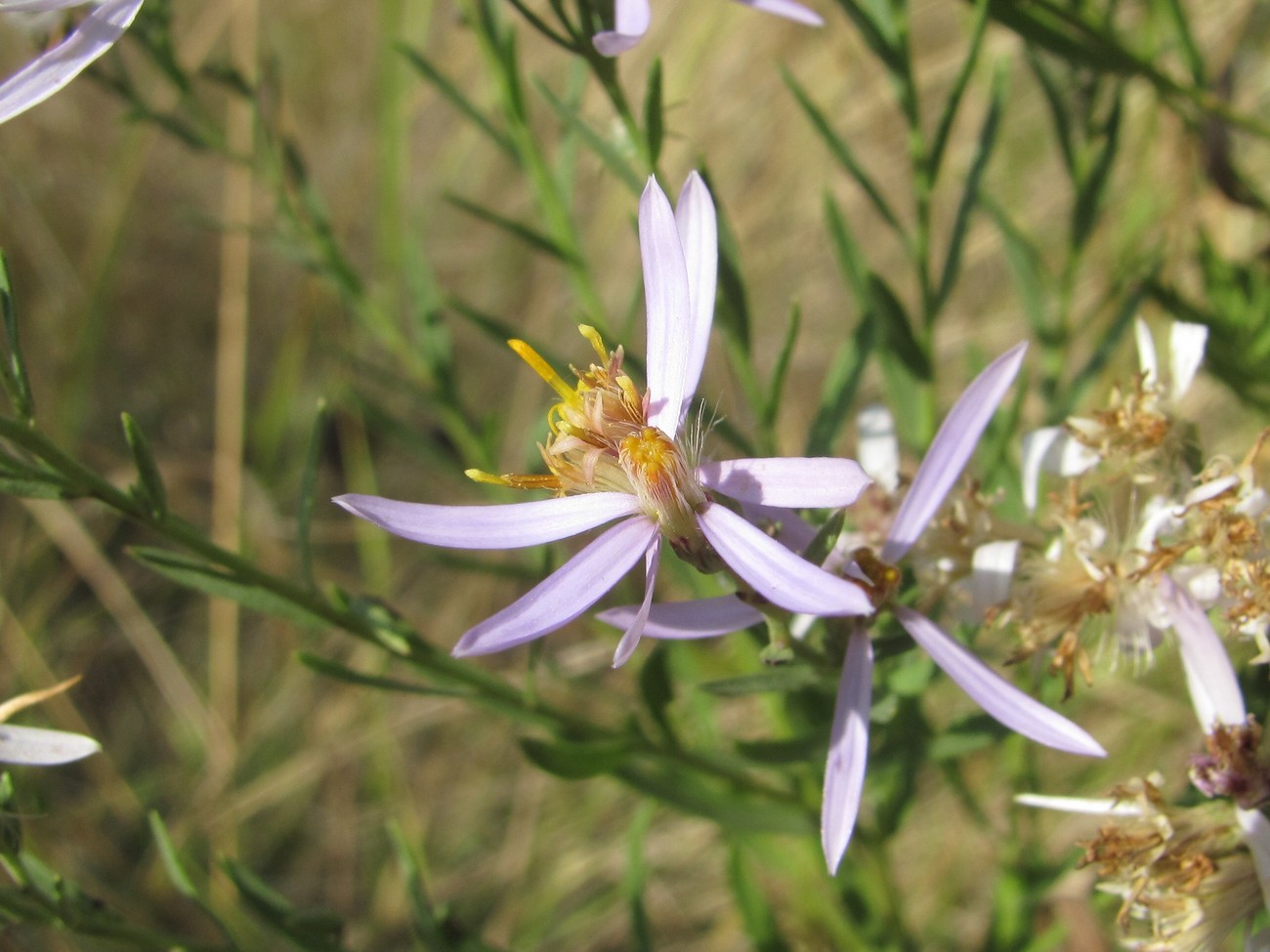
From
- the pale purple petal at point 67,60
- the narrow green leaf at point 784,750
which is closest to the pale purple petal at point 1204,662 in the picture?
the narrow green leaf at point 784,750

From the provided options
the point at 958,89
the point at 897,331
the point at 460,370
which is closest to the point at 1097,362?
the point at 897,331

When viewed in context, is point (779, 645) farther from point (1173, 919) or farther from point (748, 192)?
point (748, 192)

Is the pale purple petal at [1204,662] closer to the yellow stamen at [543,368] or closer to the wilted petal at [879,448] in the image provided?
the wilted petal at [879,448]

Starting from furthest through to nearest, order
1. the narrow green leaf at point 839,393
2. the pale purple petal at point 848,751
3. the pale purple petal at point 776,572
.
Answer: the narrow green leaf at point 839,393 → the pale purple petal at point 848,751 → the pale purple petal at point 776,572

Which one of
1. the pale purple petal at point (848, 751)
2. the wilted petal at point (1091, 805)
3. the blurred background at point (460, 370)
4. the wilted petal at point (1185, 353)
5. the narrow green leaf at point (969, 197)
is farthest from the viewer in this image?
the blurred background at point (460, 370)

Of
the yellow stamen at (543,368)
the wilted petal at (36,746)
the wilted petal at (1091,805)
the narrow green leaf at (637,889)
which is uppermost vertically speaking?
the yellow stamen at (543,368)

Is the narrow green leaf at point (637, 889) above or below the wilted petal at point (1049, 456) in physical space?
below
